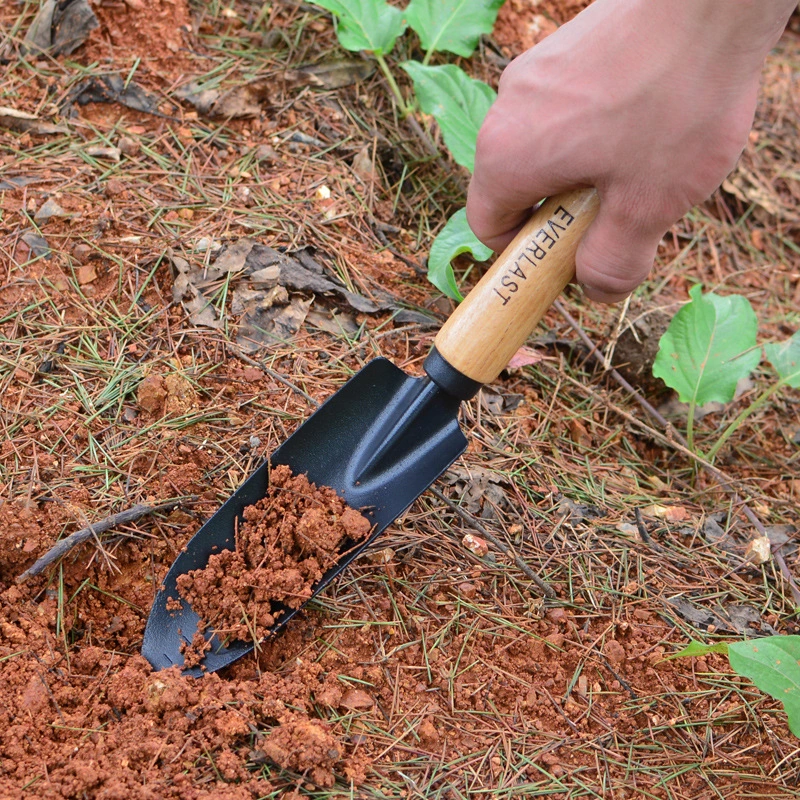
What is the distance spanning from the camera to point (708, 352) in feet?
7.57

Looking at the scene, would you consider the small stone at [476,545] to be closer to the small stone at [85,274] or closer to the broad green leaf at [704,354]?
the broad green leaf at [704,354]

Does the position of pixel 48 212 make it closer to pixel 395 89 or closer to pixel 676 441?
pixel 395 89

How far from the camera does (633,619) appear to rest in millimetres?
1870

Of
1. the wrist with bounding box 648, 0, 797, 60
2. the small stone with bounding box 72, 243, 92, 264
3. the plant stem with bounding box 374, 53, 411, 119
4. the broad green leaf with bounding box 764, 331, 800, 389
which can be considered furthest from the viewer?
the plant stem with bounding box 374, 53, 411, 119

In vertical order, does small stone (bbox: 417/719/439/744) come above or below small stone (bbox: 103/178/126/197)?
below

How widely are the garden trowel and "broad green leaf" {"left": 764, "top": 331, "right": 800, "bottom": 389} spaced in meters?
1.00

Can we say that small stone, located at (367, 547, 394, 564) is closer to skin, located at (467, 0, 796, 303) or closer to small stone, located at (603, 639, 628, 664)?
small stone, located at (603, 639, 628, 664)

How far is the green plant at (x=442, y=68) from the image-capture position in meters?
2.29

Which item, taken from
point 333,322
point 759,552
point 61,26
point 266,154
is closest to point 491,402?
point 333,322

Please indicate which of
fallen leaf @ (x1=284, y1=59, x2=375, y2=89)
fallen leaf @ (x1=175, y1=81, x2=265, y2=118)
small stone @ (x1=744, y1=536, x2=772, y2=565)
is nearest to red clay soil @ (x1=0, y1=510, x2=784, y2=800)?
small stone @ (x1=744, y1=536, x2=772, y2=565)

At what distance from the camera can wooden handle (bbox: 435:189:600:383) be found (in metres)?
1.69

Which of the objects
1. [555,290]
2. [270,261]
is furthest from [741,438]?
[270,261]

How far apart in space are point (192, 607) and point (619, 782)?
98 cm

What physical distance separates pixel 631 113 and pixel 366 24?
1.48m
